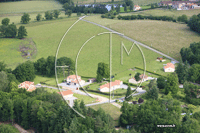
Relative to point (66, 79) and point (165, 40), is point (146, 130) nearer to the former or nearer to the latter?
point (66, 79)

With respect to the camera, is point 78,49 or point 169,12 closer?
point 78,49

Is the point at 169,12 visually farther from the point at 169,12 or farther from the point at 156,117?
the point at 156,117

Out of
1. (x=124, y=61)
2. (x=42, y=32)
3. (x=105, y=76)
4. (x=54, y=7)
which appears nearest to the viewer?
(x=105, y=76)

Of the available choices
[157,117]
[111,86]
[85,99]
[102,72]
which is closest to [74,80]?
[102,72]

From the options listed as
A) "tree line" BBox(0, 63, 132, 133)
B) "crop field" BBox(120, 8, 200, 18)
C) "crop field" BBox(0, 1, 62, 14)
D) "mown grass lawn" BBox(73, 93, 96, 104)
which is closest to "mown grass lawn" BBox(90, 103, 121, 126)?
"mown grass lawn" BBox(73, 93, 96, 104)

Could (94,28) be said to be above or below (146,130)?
above

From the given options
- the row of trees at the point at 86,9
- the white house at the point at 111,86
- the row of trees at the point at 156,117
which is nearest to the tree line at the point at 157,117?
the row of trees at the point at 156,117

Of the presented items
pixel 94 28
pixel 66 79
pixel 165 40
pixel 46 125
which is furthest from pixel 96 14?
pixel 46 125
